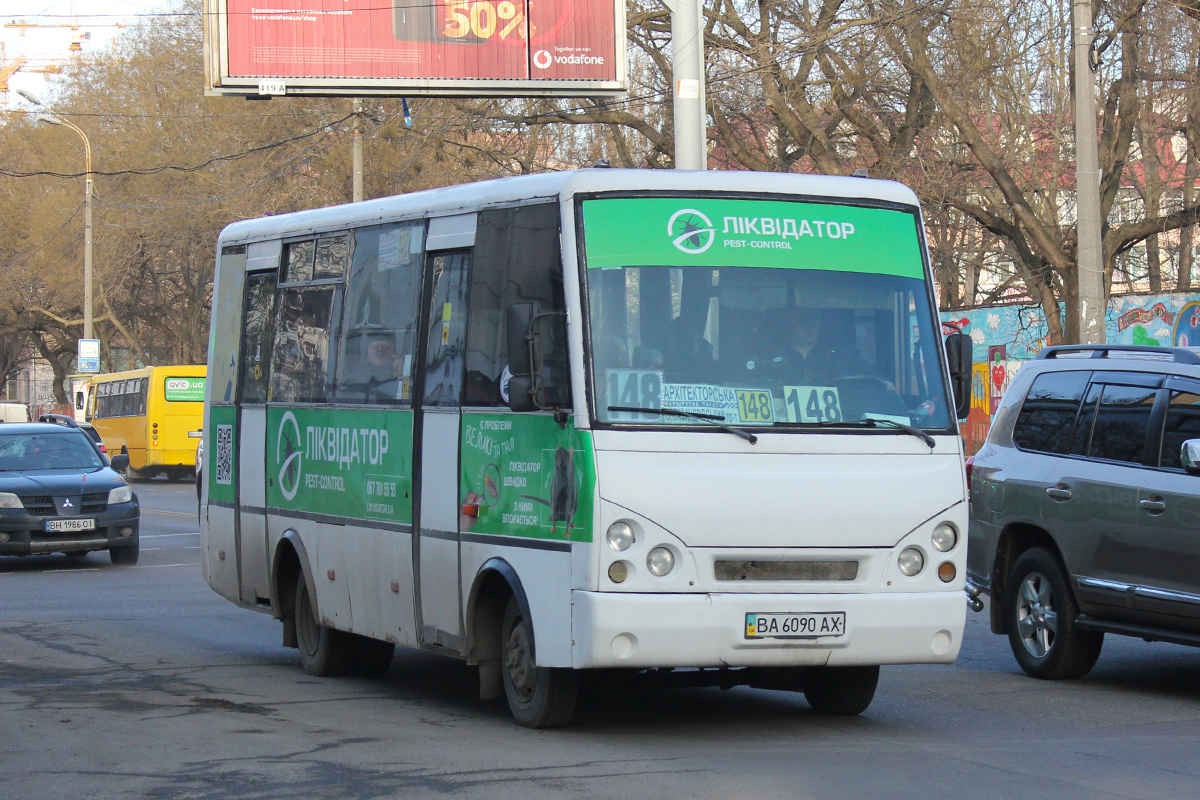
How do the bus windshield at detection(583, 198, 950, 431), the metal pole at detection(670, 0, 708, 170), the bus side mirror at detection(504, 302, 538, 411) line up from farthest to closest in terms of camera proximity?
the metal pole at detection(670, 0, 708, 170)
the bus windshield at detection(583, 198, 950, 431)
the bus side mirror at detection(504, 302, 538, 411)

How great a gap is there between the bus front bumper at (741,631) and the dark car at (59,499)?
41.9ft

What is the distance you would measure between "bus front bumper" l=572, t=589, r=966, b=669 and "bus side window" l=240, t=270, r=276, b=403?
457cm

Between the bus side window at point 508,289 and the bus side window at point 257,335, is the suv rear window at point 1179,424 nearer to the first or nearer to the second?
the bus side window at point 508,289

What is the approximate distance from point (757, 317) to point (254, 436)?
15.4 feet

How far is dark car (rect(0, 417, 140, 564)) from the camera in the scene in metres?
18.7

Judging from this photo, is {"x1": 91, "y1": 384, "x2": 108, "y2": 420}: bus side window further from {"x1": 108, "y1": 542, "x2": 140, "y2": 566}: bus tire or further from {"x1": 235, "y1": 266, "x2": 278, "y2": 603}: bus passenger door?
{"x1": 235, "y1": 266, "x2": 278, "y2": 603}: bus passenger door

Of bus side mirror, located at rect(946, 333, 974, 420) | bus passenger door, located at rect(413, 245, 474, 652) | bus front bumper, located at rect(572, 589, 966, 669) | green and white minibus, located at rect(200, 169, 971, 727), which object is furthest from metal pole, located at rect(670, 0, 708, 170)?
bus front bumper, located at rect(572, 589, 966, 669)

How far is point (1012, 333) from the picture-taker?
30938 millimetres

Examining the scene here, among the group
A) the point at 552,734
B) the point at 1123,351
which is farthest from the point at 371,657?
the point at 1123,351

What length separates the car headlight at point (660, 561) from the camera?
752 cm

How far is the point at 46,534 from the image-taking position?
18.8 meters

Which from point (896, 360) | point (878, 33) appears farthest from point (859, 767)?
point (878, 33)

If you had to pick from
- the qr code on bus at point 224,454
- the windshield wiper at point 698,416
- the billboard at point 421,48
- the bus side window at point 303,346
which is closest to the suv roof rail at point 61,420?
the billboard at point 421,48

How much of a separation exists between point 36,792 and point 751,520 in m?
3.28
